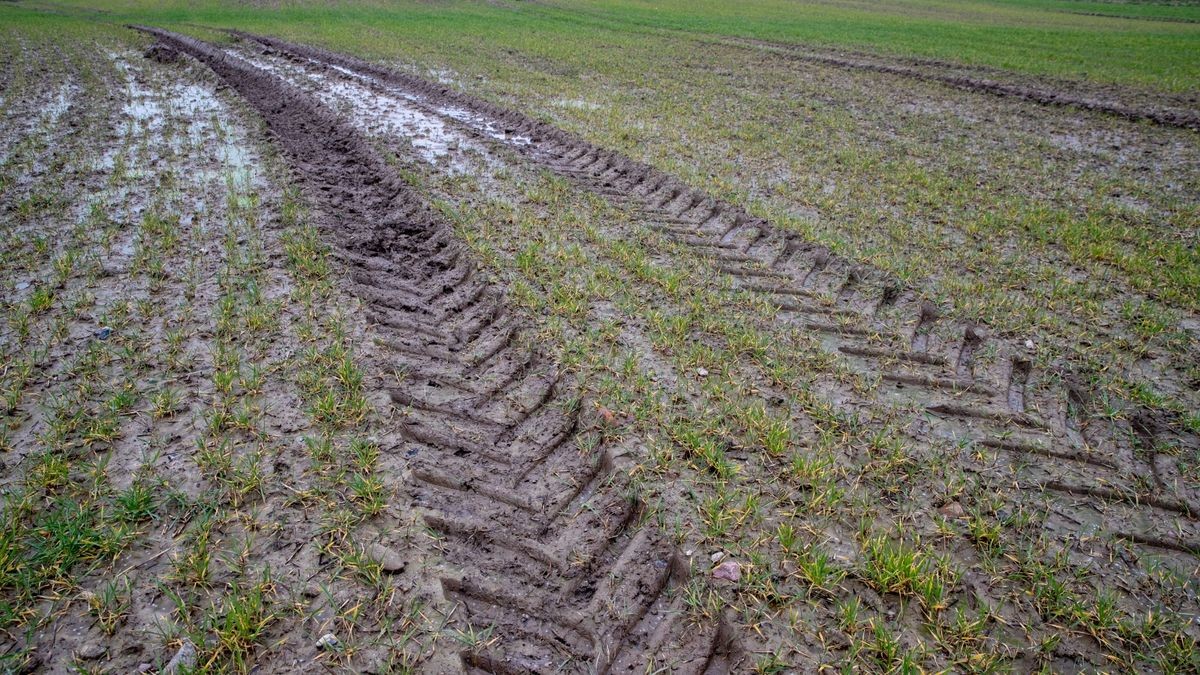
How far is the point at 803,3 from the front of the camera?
145 feet

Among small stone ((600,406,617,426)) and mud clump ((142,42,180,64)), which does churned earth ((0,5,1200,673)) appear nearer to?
small stone ((600,406,617,426))

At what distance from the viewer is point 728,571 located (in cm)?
287

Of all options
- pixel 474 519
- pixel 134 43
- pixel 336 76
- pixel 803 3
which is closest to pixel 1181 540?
pixel 474 519

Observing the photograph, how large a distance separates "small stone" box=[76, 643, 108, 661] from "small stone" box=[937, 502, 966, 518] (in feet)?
12.7

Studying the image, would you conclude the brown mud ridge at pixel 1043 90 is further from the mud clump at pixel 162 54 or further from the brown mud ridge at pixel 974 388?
the mud clump at pixel 162 54

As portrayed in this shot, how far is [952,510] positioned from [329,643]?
306cm

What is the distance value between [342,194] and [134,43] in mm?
18850

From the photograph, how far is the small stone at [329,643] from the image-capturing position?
2475mm

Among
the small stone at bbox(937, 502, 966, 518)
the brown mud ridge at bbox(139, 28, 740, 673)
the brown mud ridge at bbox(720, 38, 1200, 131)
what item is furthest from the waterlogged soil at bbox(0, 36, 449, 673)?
the brown mud ridge at bbox(720, 38, 1200, 131)

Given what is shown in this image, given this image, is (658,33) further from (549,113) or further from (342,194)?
(342,194)

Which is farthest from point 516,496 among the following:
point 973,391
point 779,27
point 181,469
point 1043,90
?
point 779,27

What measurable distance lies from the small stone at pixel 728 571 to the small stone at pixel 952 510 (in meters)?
1.21

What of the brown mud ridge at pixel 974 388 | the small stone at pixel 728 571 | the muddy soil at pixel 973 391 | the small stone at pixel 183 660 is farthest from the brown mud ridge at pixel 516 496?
the brown mud ridge at pixel 974 388

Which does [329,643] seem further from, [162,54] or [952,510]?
[162,54]
